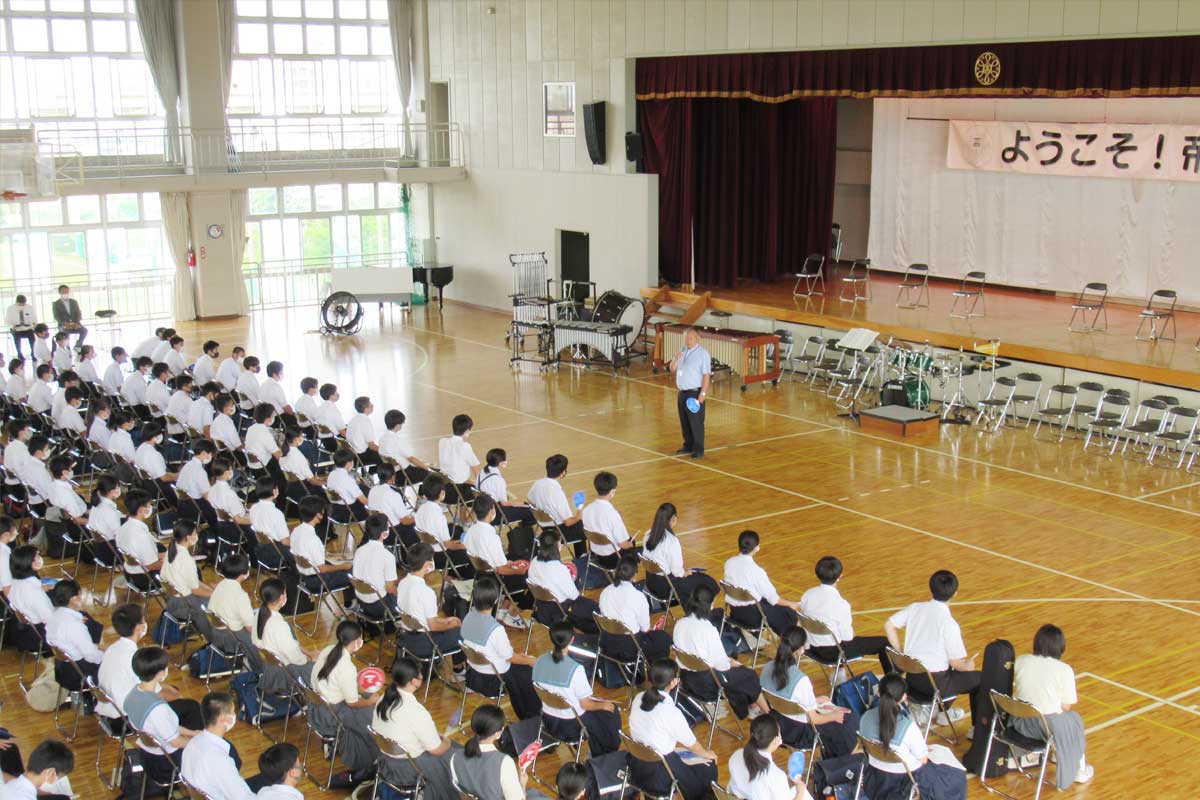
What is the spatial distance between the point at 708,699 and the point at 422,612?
2.14 m

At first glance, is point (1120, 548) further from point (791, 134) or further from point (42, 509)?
point (791, 134)

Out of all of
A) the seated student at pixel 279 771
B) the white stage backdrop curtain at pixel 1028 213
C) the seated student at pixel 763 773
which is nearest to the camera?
the seated student at pixel 279 771

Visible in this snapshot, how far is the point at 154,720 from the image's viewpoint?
7.21m

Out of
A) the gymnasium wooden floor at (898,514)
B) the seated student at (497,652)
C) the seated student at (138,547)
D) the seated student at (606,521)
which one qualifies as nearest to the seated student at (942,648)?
the gymnasium wooden floor at (898,514)

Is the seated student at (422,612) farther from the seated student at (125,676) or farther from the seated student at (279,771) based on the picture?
the seated student at (279,771)

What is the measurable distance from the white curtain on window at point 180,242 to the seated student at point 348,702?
68.8 ft

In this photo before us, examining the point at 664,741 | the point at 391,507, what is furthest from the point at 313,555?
the point at 664,741

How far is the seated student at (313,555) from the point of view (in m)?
9.95

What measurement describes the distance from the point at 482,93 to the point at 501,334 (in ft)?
19.7

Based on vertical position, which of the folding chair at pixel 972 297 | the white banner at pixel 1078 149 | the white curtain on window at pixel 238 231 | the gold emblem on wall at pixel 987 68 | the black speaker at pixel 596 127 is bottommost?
the folding chair at pixel 972 297

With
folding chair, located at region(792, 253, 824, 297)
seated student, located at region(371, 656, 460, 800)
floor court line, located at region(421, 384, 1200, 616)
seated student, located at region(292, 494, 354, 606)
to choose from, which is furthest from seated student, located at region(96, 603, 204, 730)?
folding chair, located at region(792, 253, 824, 297)

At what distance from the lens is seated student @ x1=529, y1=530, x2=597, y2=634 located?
9344 mm

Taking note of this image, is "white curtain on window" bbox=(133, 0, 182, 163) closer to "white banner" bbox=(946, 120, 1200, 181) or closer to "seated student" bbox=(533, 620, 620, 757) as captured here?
"white banner" bbox=(946, 120, 1200, 181)

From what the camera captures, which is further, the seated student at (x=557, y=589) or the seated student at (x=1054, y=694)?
the seated student at (x=557, y=589)
